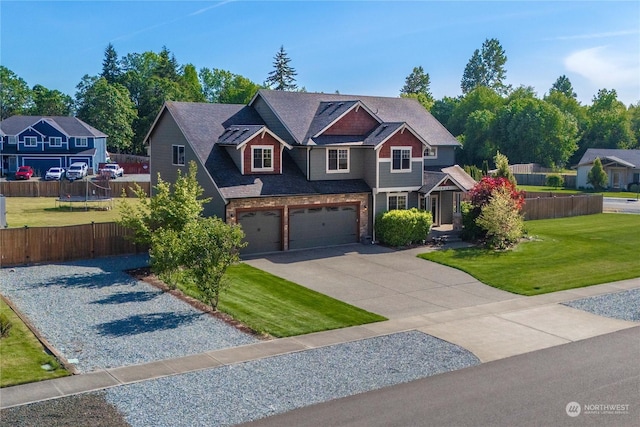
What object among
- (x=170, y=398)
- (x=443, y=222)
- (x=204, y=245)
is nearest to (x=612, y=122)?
(x=443, y=222)

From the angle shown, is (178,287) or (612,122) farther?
(612,122)

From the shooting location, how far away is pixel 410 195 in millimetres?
36094

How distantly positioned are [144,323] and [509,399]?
11.0 metres

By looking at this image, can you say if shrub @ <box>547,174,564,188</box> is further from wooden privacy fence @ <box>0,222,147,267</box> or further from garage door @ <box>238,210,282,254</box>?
wooden privacy fence @ <box>0,222,147,267</box>

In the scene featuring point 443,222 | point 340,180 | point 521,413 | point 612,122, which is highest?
point 612,122

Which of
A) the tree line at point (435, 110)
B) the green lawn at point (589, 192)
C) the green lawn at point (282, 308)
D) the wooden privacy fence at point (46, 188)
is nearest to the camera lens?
the green lawn at point (282, 308)

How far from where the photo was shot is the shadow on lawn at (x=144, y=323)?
1883cm

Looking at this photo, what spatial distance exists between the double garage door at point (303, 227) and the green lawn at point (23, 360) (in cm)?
1331

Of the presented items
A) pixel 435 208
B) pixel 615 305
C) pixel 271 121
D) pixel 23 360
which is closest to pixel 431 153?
pixel 435 208

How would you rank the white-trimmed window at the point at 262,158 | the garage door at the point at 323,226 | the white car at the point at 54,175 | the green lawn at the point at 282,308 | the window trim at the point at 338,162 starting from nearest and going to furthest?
the green lawn at the point at 282,308 → the white-trimmed window at the point at 262,158 → the garage door at the point at 323,226 → the window trim at the point at 338,162 → the white car at the point at 54,175

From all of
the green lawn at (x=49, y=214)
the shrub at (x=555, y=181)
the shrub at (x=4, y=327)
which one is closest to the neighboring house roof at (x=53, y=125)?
the green lawn at (x=49, y=214)

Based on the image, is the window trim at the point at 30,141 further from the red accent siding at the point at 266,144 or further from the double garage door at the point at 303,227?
the double garage door at the point at 303,227

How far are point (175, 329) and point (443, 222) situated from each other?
23.8m

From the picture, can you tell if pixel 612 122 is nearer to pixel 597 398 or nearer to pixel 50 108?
pixel 50 108
